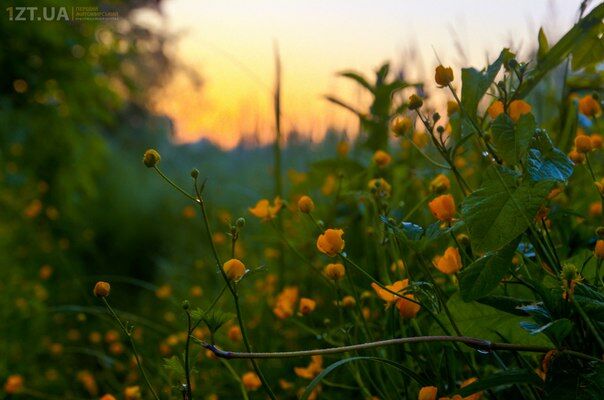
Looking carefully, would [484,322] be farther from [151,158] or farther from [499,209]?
[151,158]

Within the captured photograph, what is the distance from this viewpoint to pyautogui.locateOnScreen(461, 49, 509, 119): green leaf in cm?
76

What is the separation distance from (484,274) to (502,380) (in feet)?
0.34

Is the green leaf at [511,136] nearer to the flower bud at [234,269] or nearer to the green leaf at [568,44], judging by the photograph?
the green leaf at [568,44]

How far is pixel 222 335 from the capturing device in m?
1.63

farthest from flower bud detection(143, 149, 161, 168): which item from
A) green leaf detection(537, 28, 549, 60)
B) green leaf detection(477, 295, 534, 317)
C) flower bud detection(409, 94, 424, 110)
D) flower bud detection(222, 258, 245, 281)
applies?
green leaf detection(537, 28, 549, 60)

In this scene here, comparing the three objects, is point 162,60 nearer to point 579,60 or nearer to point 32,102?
point 32,102

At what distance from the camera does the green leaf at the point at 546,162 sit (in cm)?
69

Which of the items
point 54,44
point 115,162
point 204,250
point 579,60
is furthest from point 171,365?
point 115,162

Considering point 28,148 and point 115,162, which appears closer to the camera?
point 28,148

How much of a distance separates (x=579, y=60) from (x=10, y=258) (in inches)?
95.6

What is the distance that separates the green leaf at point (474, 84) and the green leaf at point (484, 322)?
21 cm

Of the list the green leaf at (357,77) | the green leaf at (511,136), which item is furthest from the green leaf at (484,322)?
the green leaf at (357,77)

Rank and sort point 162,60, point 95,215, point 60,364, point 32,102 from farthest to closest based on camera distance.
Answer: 1. point 162,60
2. point 95,215
3. point 32,102
4. point 60,364

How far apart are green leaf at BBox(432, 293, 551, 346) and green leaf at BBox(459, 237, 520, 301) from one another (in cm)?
A: 10
